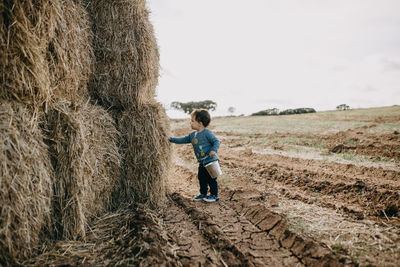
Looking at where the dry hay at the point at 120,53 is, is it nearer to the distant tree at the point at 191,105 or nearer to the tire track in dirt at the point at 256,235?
the tire track in dirt at the point at 256,235

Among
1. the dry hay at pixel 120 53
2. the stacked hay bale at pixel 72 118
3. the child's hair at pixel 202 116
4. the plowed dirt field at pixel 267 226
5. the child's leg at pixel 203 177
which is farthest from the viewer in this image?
the child's leg at pixel 203 177

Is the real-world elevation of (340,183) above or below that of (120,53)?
below

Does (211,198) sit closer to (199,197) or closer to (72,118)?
(199,197)

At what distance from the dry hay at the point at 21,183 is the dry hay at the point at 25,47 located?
0.18m

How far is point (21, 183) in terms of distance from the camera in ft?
8.00

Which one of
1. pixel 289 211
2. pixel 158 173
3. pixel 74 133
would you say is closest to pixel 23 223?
pixel 74 133

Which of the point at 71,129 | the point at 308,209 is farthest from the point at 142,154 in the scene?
the point at 308,209

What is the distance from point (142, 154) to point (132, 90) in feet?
3.55

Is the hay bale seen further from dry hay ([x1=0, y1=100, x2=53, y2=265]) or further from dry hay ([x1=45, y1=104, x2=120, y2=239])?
dry hay ([x1=0, y1=100, x2=53, y2=265])

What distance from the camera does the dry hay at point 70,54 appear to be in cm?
292

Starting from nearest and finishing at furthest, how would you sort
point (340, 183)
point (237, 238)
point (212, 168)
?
point (237, 238), point (212, 168), point (340, 183)

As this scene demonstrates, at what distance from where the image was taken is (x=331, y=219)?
11.9ft

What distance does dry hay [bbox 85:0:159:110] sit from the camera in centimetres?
376

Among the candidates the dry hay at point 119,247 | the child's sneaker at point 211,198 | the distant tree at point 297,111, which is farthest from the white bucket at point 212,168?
the distant tree at point 297,111
